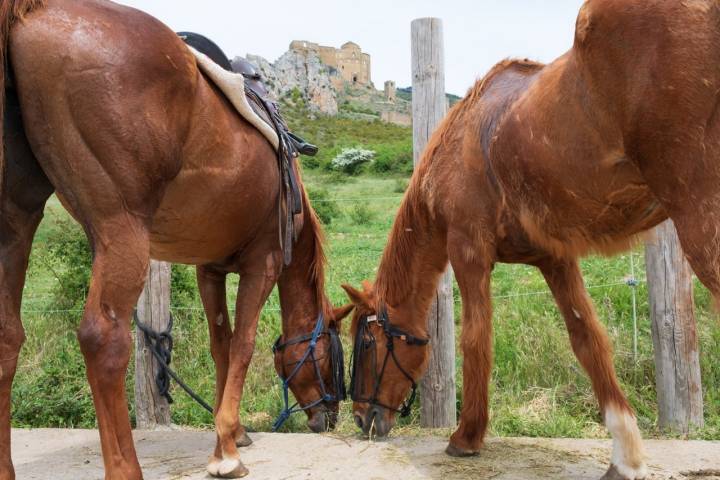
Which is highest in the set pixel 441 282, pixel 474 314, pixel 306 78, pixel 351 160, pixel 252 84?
pixel 306 78

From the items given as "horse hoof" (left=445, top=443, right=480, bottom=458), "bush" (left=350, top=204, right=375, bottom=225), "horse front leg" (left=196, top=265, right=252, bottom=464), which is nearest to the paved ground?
"horse hoof" (left=445, top=443, right=480, bottom=458)

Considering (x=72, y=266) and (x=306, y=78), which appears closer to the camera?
(x=72, y=266)

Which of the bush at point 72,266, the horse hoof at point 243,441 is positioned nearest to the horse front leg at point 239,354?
the horse hoof at point 243,441

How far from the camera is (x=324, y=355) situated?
4.67 m

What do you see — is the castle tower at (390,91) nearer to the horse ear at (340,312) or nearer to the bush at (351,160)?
the bush at (351,160)

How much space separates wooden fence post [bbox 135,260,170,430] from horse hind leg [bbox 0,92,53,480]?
6.04 feet

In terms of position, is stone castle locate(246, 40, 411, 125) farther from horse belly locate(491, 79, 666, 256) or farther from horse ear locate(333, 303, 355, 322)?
horse belly locate(491, 79, 666, 256)

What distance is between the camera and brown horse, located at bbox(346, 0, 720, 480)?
8.58 feet

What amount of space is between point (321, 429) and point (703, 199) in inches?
120

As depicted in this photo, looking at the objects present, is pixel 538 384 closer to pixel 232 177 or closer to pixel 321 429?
pixel 321 429

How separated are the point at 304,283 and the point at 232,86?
5.10 feet

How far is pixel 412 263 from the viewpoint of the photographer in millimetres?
4512

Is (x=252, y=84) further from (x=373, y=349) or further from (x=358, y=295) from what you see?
(x=373, y=349)

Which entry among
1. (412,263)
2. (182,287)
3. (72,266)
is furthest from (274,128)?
(72,266)
